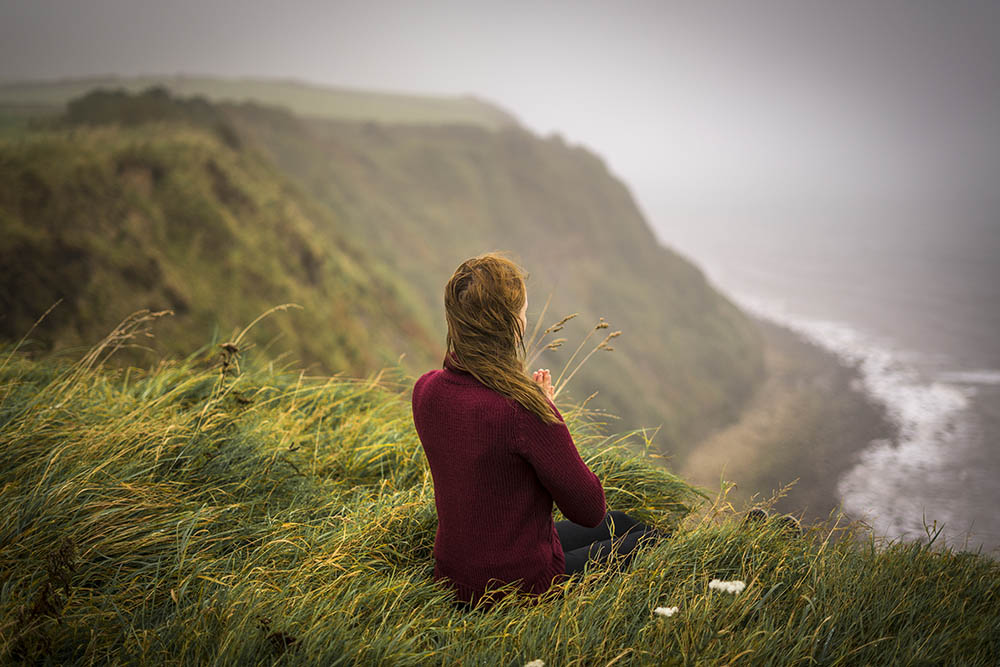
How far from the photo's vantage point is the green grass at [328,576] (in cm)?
169

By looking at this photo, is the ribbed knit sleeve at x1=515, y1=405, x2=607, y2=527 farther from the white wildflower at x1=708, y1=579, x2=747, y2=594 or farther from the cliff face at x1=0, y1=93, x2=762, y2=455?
the cliff face at x1=0, y1=93, x2=762, y2=455

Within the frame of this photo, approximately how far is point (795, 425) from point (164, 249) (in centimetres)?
3751

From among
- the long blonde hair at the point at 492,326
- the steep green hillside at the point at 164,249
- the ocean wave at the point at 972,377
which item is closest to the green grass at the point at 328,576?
the long blonde hair at the point at 492,326

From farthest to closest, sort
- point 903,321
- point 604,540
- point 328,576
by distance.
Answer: point 903,321, point 604,540, point 328,576

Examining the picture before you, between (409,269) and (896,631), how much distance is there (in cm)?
3008

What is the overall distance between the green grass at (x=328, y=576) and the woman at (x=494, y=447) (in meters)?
0.18

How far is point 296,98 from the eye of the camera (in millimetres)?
43594

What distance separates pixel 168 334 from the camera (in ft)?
36.3

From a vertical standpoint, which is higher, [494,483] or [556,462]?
[556,462]

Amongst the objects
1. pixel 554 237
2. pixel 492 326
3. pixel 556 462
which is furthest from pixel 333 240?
pixel 554 237

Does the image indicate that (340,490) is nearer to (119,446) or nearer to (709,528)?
(119,446)

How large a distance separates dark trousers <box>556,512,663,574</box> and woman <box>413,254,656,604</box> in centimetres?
23

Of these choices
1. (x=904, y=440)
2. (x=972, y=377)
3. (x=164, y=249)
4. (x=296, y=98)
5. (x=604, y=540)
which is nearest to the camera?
(x=604, y=540)

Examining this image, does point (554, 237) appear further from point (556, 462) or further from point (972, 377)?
point (556, 462)
